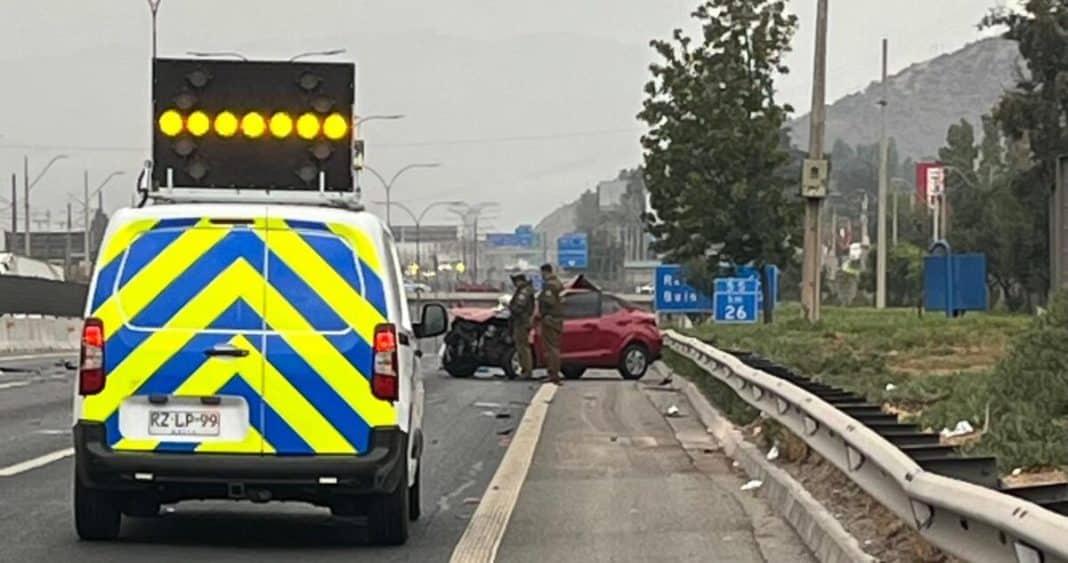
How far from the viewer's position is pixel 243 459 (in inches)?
389

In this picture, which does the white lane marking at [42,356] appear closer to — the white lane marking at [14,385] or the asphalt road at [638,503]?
the white lane marking at [14,385]

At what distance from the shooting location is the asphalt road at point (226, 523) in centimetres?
1030

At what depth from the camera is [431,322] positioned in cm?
1231

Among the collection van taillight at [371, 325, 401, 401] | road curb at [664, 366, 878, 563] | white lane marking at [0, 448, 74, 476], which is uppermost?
van taillight at [371, 325, 401, 401]

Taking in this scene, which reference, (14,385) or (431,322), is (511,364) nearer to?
(14,385)

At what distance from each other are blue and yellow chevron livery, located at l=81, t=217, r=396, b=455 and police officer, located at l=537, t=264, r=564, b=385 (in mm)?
17660

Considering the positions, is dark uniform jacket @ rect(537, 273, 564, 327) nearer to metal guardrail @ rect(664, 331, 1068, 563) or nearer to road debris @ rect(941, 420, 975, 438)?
metal guardrail @ rect(664, 331, 1068, 563)

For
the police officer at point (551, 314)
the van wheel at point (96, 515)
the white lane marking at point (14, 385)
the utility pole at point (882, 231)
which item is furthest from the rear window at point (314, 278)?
the utility pole at point (882, 231)

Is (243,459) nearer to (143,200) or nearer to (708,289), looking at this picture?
(143,200)

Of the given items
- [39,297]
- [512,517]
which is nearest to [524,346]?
[39,297]

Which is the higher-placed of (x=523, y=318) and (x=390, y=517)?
(x=523, y=318)

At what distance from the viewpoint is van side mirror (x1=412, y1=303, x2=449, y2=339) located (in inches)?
477

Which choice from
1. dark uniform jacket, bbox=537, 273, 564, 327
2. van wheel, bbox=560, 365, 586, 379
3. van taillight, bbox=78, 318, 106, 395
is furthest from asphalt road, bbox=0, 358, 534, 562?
van wheel, bbox=560, 365, 586, 379

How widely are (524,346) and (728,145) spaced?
48.6 feet
